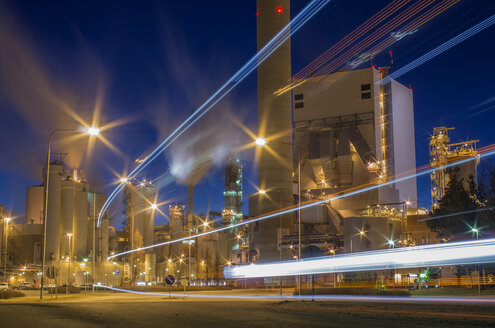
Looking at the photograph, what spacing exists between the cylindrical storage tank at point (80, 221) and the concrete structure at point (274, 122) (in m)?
28.6

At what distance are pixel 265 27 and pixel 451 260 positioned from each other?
43324 millimetres

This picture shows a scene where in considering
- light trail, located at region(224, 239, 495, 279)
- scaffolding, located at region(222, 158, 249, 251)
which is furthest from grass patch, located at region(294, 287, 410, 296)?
scaffolding, located at region(222, 158, 249, 251)

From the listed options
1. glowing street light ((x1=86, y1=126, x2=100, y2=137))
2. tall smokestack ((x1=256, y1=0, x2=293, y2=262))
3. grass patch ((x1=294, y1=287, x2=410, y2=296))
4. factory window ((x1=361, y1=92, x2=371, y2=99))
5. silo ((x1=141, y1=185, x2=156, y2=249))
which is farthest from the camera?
silo ((x1=141, y1=185, x2=156, y2=249))

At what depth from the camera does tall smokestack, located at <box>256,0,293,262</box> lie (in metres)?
67.6

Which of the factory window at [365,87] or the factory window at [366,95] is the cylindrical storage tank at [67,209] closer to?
the factory window at [366,95]

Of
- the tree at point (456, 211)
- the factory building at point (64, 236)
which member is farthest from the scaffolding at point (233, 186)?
the tree at point (456, 211)

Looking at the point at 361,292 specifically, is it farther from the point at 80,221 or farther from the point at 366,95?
the point at 80,221

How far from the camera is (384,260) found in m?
58.7

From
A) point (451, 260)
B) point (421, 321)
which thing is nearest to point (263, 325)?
point (421, 321)

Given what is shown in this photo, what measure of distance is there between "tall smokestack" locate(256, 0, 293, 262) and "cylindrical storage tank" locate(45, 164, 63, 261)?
97.4 feet

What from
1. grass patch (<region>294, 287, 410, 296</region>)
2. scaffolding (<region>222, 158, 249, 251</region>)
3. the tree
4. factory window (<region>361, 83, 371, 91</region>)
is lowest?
grass patch (<region>294, 287, 410, 296</region>)

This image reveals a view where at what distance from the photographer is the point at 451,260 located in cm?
→ 3350

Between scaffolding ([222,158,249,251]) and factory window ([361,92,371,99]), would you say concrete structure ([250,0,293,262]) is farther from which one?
scaffolding ([222,158,249,251])

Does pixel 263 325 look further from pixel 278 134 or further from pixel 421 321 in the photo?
pixel 278 134
